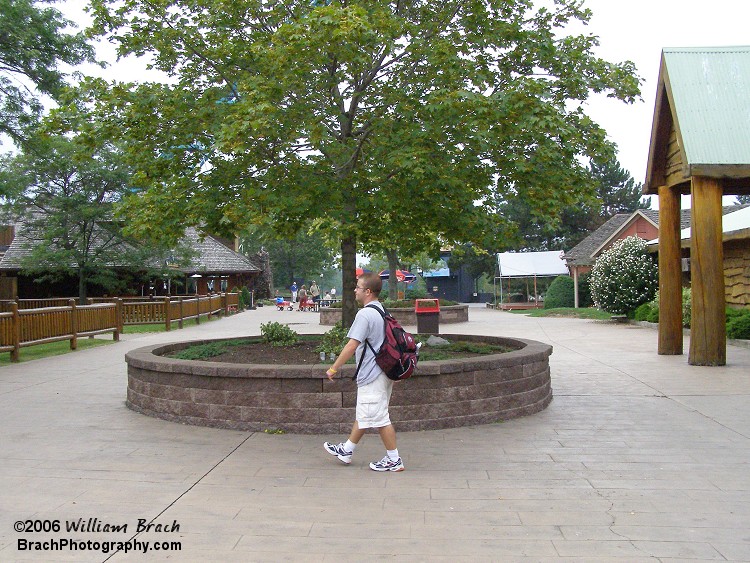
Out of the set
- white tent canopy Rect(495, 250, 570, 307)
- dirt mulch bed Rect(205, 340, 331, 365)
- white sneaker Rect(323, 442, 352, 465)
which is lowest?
white sneaker Rect(323, 442, 352, 465)

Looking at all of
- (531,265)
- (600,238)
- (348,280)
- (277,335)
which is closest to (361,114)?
(348,280)

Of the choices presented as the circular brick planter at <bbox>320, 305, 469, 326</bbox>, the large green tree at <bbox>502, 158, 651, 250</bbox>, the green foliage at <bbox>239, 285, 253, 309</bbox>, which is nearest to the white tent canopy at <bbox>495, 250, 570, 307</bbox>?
the large green tree at <bbox>502, 158, 651, 250</bbox>

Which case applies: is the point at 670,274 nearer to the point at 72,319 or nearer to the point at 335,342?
the point at 335,342

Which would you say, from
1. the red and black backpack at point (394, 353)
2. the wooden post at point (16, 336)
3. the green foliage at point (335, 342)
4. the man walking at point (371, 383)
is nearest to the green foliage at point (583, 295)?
the wooden post at point (16, 336)

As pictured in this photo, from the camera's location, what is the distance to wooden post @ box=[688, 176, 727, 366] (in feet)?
41.5

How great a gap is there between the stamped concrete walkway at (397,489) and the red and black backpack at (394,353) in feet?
2.67

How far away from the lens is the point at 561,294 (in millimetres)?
41344

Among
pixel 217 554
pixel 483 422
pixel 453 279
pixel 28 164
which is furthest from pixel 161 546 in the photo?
pixel 453 279

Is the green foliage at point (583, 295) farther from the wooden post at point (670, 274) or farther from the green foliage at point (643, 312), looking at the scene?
the wooden post at point (670, 274)

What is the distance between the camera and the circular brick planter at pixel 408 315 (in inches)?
1084

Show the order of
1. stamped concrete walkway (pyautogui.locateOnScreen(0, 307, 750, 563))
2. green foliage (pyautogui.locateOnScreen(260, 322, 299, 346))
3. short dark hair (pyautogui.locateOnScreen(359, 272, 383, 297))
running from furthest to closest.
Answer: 1. green foliage (pyautogui.locateOnScreen(260, 322, 299, 346))
2. short dark hair (pyautogui.locateOnScreen(359, 272, 383, 297))
3. stamped concrete walkway (pyautogui.locateOnScreen(0, 307, 750, 563))

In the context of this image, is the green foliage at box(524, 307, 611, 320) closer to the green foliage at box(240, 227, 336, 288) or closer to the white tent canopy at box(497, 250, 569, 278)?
the white tent canopy at box(497, 250, 569, 278)

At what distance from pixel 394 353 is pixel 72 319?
43.6 feet

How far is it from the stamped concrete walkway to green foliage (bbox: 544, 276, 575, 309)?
3264 cm
